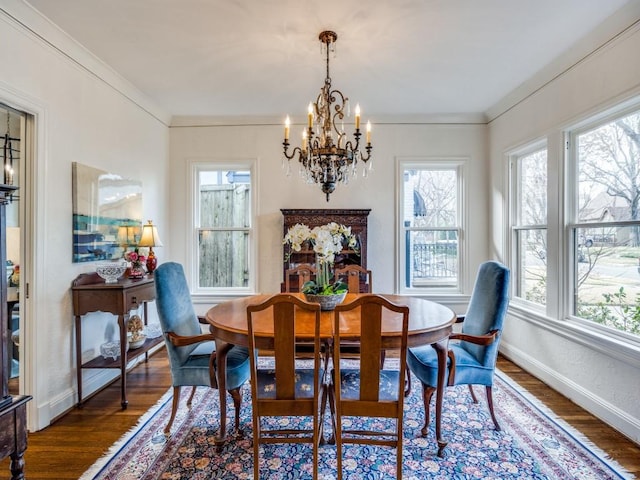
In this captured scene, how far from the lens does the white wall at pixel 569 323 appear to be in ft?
7.29

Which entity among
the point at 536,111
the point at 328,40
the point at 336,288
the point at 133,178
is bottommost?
the point at 336,288

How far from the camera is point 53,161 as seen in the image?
8.01ft

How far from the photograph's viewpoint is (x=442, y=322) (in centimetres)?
204

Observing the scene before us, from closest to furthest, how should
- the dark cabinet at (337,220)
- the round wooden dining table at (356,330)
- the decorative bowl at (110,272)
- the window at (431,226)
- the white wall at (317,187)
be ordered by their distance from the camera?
the round wooden dining table at (356,330) → the decorative bowl at (110,272) → the dark cabinet at (337,220) → the white wall at (317,187) → the window at (431,226)

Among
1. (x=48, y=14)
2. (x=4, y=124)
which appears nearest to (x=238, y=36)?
(x=48, y=14)

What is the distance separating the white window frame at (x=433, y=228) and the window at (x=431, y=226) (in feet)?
0.04

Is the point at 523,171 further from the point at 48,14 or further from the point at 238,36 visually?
the point at 48,14

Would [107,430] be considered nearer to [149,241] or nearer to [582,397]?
[149,241]

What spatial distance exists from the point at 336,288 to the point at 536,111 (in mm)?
2576

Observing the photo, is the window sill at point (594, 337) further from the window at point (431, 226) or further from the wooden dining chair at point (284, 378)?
the wooden dining chair at point (284, 378)

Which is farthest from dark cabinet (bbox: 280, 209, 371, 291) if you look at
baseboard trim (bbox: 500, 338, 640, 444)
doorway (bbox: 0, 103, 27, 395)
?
doorway (bbox: 0, 103, 27, 395)

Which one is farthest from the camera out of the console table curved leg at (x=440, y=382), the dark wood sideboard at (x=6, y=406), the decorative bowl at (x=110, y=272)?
the decorative bowl at (x=110, y=272)

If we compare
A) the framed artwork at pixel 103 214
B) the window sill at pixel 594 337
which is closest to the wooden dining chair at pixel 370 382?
the window sill at pixel 594 337

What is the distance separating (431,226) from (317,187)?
151 cm
